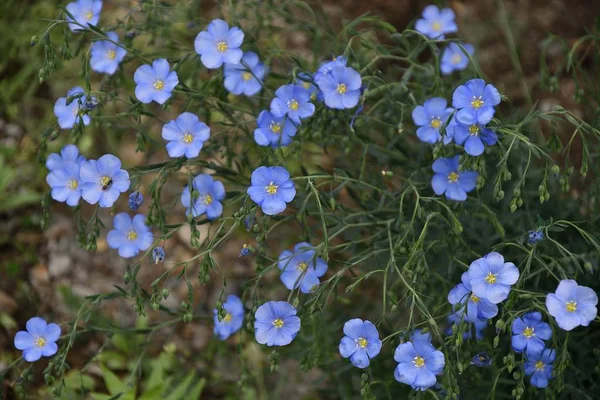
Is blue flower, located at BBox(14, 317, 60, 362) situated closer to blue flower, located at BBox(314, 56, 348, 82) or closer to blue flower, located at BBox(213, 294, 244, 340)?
blue flower, located at BBox(213, 294, 244, 340)

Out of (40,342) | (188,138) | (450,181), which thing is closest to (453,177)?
(450,181)

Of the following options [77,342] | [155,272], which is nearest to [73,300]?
[77,342]

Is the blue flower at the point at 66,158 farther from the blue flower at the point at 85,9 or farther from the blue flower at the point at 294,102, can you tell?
the blue flower at the point at 294,102

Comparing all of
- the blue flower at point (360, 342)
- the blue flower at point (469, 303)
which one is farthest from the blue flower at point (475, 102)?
the blue flower at point (360, 342)

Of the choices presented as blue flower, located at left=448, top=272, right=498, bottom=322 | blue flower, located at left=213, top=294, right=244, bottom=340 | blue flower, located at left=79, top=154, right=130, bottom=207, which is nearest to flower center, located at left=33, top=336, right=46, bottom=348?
blue flower, located at left=79, top=154, right=130, bottom=207

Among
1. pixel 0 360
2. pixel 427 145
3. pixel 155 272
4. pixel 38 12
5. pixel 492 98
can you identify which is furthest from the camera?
pixel 38 12

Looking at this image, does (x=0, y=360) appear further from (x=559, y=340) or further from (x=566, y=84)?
(x=566, y=84)
